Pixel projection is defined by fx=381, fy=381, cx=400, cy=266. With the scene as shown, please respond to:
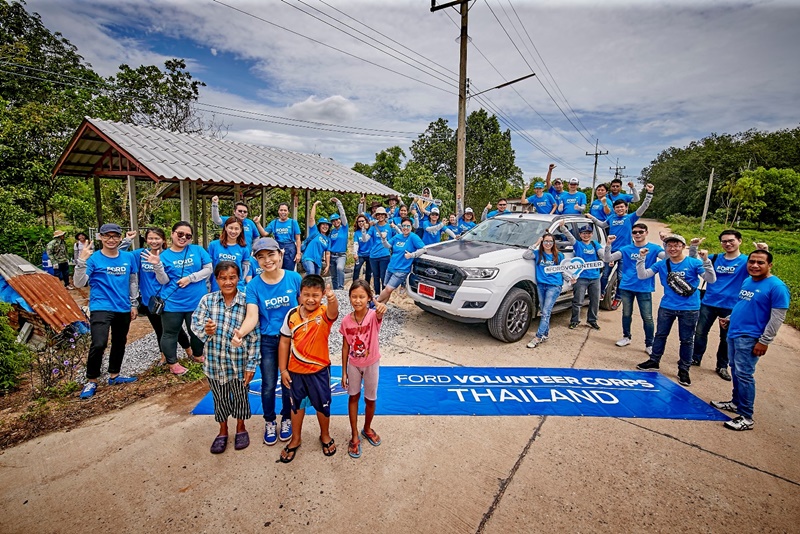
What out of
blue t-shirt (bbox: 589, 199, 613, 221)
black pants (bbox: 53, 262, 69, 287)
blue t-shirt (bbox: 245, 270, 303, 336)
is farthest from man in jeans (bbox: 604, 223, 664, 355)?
black pants (bbox: 53, 262, 69, 287)

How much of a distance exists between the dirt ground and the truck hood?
7.61ft

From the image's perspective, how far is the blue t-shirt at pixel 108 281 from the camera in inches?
149

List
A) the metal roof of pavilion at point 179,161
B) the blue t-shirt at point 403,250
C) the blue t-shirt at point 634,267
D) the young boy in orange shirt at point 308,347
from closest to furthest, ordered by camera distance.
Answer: the young boy in orange shirt at point 308,347 → the blue t-shirt at point 634,267 → the blue t-shirt at point 403,250 → the metal roof of pavilion at point 179,161

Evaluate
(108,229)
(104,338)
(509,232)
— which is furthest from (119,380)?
(509,232)

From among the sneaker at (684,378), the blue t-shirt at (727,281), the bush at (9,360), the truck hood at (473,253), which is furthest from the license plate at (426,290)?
the bush at (9,360)

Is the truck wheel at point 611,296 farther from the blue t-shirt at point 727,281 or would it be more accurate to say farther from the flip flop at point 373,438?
the flip flop at point 373,438

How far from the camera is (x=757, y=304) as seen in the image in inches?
136

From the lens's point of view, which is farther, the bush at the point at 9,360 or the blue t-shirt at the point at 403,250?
the blue t-shirt at the point at 403,250

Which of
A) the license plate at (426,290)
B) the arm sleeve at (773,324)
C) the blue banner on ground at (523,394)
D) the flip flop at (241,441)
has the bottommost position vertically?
the blue banner on ground at (523,394)

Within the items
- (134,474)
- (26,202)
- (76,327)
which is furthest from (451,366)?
(26,202)

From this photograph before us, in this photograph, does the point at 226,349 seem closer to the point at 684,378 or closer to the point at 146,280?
the point at 146,280

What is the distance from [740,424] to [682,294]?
4.70 ft

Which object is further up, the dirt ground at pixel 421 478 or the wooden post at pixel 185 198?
the wooden post at pixel 185 198

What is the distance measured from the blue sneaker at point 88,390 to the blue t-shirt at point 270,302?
7.45 ft
